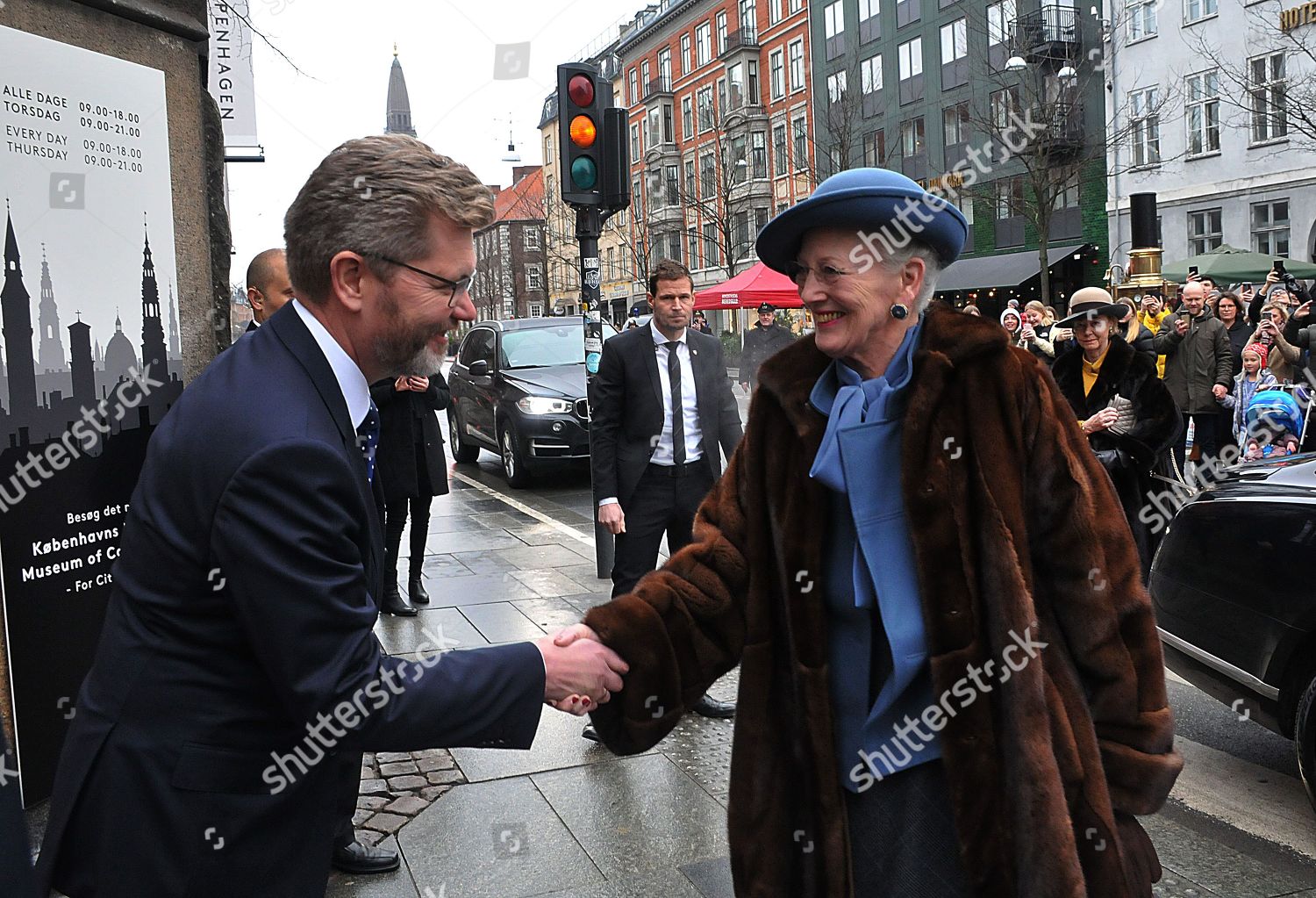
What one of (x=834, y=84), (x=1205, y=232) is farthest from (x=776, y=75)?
(x=1205, y=232)

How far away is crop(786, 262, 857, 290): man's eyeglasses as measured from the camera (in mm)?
2391

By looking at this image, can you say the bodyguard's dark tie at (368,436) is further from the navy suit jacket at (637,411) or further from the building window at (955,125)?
the building window at (955,125)

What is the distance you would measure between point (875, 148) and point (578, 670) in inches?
1726

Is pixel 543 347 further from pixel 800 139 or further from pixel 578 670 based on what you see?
pixel 800 139

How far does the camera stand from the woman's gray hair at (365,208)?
195 cm

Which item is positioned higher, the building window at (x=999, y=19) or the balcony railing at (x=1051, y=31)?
the building window at (x=999, y=19)

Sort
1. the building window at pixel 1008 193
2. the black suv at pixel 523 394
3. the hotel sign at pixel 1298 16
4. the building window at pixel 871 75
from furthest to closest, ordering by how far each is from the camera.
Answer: the building window at pixel 871 75, the building window at pixel 1008 193, the hotel sign at pixel 1298 16, the black suv at pixel 523 394

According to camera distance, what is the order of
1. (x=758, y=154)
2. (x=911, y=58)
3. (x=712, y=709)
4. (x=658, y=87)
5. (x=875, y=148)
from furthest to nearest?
(x=658, y=87)
(x=758, y=154)
(x=875, y=148)
(x=911, y=58)
(x=712, y=709)

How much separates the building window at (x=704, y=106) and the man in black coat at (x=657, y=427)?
52463 mm

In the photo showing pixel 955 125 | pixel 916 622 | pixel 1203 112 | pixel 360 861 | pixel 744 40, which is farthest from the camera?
pixel 744 40

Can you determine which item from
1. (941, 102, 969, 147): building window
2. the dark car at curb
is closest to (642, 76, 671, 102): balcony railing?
(941, 102, 969, 147): building window

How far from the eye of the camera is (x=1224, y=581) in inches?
172

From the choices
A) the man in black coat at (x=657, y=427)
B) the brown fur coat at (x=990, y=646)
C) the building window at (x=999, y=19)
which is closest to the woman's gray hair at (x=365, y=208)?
the brown fur coat at (x=990, y=646)

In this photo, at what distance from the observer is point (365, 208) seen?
195 cm
